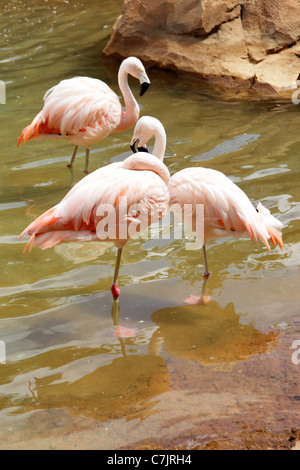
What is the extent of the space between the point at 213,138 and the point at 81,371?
3205 millimetres

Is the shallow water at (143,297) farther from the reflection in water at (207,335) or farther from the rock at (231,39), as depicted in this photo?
the rock at (231,39)

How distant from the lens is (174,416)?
2.67 metres

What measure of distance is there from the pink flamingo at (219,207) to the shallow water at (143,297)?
1.23 feet

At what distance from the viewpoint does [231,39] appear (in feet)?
23.1

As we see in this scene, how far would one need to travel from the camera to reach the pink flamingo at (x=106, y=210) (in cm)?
343

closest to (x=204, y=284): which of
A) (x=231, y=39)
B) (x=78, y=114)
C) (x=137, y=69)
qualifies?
(x=78, y=114)

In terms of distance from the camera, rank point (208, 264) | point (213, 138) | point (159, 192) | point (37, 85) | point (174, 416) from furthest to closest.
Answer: point (37, 85) → point (213, 138) → point (208, 264) → point (159, 192) → point (174, 416)

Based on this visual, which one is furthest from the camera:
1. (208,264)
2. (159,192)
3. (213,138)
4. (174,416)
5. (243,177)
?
(213,138)

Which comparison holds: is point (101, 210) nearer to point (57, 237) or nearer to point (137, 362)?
point (57, 237)

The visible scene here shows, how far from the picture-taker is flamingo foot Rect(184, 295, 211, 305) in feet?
12.1

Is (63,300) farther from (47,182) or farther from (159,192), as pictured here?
(47,182)

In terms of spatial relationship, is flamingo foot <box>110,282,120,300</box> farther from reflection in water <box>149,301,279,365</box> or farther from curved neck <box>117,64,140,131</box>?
curved neck <box>117,64,140,131</box>

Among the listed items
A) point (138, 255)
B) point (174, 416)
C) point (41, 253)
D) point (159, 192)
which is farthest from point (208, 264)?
point (174, 416)

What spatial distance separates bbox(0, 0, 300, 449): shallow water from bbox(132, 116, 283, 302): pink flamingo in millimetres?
374
